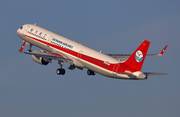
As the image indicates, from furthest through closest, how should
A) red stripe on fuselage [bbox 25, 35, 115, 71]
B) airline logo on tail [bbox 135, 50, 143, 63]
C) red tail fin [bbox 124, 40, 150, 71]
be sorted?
red stripe on fuselage [bbox 25, 35, 115, 71] < airline logo on tail [bbox 135, 50, 143, 63] < red tail fin [bbox 124, 40, 150, 71]

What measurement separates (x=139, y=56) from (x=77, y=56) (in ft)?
43.6

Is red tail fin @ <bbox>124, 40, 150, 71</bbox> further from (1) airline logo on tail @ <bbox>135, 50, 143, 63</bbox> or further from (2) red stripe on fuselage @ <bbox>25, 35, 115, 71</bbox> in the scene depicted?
(2) red stripe on fuselage @ <bbox>25, 35, 115, 71</bbox>

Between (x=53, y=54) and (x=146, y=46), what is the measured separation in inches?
787

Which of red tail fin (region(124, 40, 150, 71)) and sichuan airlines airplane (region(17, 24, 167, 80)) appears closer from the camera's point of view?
red tail fin (region(124, 40, 150, 71))

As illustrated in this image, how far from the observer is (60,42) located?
79.7 m

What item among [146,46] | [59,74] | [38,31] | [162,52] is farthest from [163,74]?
[38,31]

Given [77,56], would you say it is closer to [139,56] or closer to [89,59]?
[89,59]

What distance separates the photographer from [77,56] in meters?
76.4

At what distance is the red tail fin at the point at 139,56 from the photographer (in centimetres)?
6681

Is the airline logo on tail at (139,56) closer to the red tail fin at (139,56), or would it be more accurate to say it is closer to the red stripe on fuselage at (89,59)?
the red tail fin at (139,56)

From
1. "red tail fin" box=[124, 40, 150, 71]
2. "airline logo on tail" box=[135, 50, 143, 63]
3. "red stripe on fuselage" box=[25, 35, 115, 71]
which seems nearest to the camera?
"red tail fin" box=[124, 40, 150, 71]

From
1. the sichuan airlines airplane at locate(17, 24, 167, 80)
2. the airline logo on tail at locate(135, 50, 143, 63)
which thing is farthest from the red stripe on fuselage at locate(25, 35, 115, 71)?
the airline logo on tail at locate(135, 50, 143, 63)

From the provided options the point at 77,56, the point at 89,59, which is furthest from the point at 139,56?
the point at 77,56

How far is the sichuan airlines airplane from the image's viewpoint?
6781 centimetres
